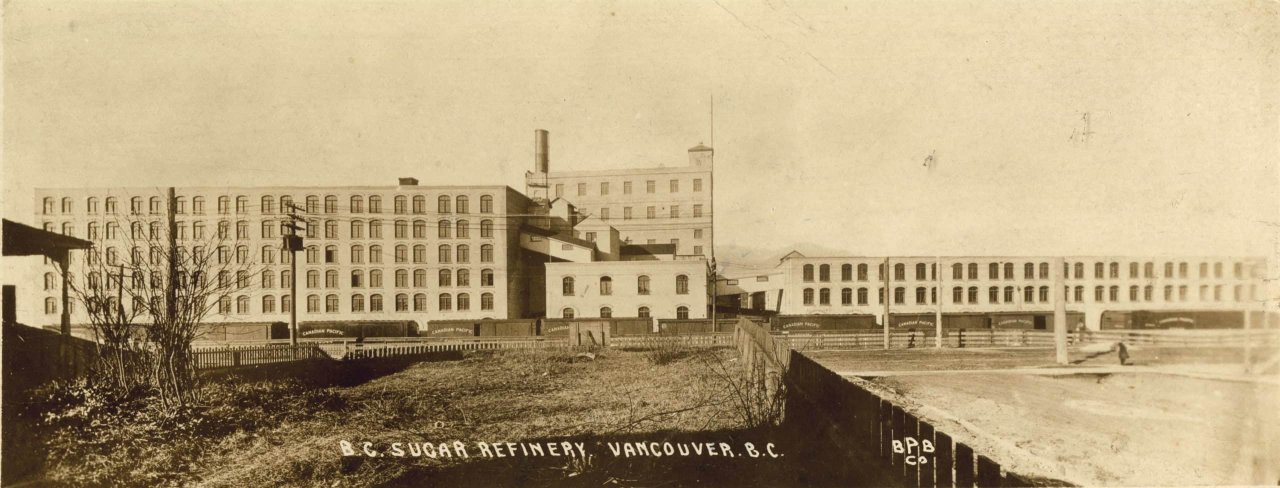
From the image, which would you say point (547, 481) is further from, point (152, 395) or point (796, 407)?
point (152, 395)

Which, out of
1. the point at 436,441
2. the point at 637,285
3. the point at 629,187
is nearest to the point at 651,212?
the point at 629,187

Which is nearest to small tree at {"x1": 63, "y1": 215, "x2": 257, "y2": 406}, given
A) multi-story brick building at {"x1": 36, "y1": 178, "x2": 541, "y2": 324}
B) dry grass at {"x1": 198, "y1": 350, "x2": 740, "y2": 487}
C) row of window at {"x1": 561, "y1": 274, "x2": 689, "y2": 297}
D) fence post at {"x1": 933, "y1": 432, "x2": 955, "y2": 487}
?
dry grass at {"x1": 198, "y1": 350, "x2": 740, "y2": 487}

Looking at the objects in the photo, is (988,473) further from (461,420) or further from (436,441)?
(461,420)

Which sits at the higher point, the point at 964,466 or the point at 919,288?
the point at 964,466

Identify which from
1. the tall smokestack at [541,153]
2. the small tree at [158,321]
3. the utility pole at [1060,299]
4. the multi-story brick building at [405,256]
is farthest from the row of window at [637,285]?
the small tree at [158,321]

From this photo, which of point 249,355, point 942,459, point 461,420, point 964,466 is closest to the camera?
point 964,466

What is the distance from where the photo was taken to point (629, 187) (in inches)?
1939

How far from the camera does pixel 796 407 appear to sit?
5.99 metres

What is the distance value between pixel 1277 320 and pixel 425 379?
13.6 meters

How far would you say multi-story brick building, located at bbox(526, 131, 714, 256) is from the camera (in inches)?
1859

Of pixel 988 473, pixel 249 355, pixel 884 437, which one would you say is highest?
pixel 988 473

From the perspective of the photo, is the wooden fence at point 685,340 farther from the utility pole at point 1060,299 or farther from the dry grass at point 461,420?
the utility pole at point 1060,299

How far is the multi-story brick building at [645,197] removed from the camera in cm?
4722

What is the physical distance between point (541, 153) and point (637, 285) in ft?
52.3
